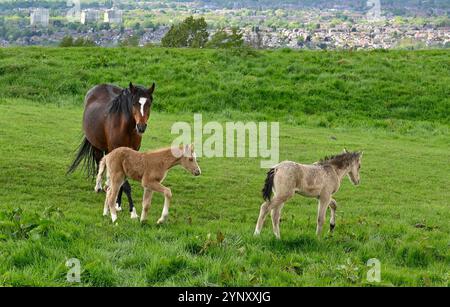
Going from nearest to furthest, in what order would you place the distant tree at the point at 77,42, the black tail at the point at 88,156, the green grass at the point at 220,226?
the green grass at the point at 220,226, the black tail at the point at 88,156, the distant tree at the point at 77,42

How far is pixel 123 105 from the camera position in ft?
38.4

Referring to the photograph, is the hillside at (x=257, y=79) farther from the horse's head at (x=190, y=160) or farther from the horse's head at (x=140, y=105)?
the horse's head at (x=190, y=160)

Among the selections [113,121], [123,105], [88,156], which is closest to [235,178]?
[88,156]

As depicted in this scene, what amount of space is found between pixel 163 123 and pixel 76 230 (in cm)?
1223

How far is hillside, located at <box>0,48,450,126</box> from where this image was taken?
24.5 meters

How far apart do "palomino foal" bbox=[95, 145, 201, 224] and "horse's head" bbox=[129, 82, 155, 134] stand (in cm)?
65

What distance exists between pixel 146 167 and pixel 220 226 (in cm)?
160

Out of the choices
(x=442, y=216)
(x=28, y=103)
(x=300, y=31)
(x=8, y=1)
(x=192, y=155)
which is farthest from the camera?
(x=8, y=1)

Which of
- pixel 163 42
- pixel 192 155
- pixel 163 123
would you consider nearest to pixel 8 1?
pixel 163 42

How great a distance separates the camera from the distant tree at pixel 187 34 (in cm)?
5088

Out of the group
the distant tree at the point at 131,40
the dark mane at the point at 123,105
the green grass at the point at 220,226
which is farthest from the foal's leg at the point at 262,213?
the distant tree at the point at 131,40

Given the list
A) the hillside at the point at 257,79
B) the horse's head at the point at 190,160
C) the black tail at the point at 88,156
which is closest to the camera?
the horse's head at the point at 190,160
